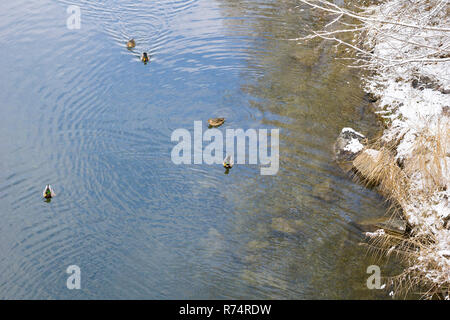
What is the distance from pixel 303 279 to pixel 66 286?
129 inches

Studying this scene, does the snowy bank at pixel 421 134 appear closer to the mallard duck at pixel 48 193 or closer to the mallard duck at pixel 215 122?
the mallard duck at pixel 215 122

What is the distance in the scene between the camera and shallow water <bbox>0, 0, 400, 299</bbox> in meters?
6.16

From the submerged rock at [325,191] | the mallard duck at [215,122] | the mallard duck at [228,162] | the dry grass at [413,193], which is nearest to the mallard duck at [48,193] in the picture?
Result: the mallard duck at [228,162]

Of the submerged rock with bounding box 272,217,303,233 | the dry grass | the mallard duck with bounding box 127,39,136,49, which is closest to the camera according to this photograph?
the dry grass

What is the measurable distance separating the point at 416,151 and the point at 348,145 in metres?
1.16

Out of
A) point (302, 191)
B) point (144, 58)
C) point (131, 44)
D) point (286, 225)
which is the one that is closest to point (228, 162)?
point (302, 191)

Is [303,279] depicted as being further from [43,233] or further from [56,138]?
[56,138]

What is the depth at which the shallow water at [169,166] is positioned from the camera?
616cm

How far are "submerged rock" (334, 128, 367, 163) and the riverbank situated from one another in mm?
150

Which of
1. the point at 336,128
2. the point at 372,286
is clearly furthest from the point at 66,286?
the point at 336,128

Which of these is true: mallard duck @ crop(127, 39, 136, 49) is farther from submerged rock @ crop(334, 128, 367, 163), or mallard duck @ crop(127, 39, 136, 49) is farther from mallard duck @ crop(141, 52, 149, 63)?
submerged rock @ crop(334, 128, 367, 163)

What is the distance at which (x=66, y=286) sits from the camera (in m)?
5.99
